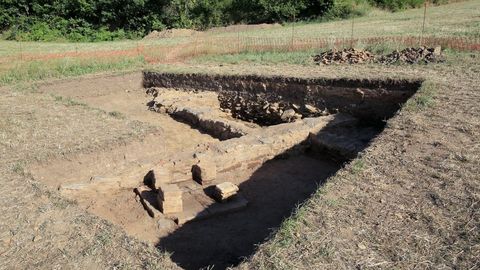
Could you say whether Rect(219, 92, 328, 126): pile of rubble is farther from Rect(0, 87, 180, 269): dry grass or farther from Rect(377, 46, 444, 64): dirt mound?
Rect(0, 87, 180, 269): dry grass

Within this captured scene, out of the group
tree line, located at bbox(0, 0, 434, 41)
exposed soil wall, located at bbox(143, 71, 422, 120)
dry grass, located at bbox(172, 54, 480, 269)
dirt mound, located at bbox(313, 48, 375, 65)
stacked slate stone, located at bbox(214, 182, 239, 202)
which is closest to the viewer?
dry grass, located at bbox(172, 54, 480, 269)

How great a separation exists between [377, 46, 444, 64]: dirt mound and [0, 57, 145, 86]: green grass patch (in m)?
9.17

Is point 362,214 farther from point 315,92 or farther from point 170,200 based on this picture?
point 315,92

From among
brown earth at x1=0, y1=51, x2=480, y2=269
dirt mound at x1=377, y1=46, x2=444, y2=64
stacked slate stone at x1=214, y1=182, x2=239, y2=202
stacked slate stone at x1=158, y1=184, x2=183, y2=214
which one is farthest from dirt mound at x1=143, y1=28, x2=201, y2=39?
stacked slate stone at x1=158, y1=184, x2=183, y2=214

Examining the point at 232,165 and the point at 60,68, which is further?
the point at 60,68

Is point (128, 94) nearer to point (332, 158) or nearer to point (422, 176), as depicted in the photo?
point (332, 158)

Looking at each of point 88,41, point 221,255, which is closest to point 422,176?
point 221,255

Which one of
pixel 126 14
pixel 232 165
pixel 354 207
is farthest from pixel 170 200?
pixel 126 14

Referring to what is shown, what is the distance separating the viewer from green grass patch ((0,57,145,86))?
14.4 metres

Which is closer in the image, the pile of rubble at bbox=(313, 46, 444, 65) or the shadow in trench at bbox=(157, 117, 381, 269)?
the shadow in trench at bbox=(157, 117, 381, 269)

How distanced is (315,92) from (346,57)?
256 centimetres

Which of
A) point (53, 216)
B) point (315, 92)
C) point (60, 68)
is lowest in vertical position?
point (60, 68)

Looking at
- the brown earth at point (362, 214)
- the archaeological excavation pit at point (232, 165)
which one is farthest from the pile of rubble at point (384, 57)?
the brown earth at point (362, 214)

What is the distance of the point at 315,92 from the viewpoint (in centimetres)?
1066
